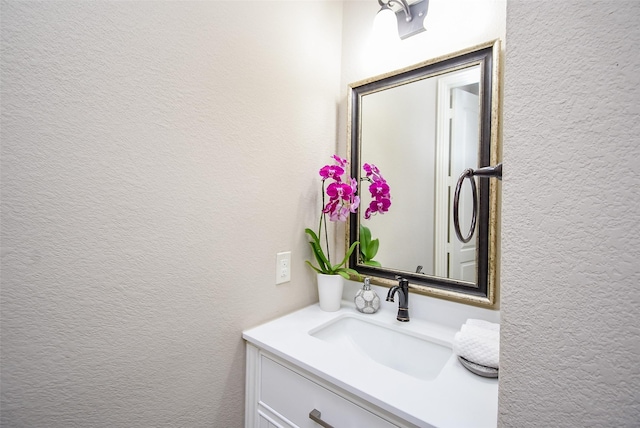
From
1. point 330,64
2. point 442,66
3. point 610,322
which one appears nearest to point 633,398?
point 610,322

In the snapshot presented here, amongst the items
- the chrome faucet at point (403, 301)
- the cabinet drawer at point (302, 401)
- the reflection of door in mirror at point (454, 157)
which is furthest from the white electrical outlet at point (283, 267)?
the reflection of door in mirror at point (454, 157)

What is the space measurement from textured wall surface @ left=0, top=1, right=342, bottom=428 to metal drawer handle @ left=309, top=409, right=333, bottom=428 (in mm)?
321

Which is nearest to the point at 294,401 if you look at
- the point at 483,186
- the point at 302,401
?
the point at 302,401

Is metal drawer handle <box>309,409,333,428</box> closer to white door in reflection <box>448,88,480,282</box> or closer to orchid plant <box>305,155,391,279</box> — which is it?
orchid plant <box>305,155,391,279</box>

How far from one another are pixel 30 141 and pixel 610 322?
1015 mm

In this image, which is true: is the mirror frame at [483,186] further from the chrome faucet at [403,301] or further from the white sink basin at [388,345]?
the white sink basin at [388,345]

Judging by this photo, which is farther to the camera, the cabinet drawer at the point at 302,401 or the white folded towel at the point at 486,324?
the white folded towel at the point at 486,324

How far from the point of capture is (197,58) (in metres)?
0.79

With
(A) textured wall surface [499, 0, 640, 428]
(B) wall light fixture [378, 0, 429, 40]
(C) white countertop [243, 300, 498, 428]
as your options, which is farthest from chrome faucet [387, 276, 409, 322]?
(B) wall light fixture [378, 0, 429, 40]

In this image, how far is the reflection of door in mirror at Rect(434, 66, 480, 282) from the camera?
0.93m

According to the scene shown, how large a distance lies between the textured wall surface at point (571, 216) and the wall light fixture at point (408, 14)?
0.78 m

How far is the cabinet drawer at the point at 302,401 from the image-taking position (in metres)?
0.65

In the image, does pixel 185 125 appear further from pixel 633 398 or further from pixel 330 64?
pixel 633 398

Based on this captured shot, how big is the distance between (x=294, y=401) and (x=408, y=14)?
142 cm
